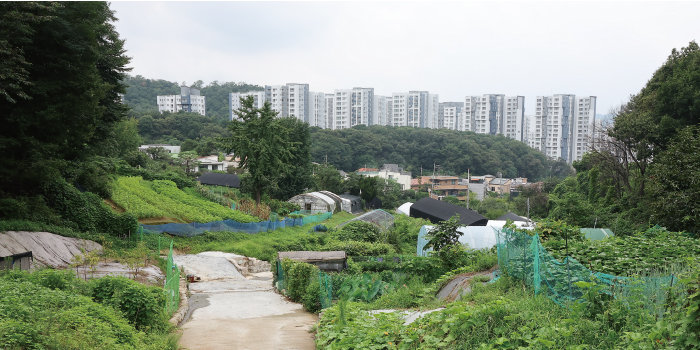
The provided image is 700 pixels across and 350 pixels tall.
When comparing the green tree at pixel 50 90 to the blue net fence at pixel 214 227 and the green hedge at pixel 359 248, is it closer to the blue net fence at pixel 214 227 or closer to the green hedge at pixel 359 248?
the blue net fence at pixel 214 227

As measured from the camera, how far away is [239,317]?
480 inches

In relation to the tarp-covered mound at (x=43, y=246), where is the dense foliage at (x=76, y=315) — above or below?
above

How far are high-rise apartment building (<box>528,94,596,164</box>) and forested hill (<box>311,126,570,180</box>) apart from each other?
33.0 m

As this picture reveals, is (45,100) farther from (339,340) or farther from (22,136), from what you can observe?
(339,340)

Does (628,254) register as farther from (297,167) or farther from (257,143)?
(297,167)

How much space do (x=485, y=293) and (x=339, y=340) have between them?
2.55 metres

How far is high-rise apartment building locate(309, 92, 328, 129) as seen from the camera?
140m

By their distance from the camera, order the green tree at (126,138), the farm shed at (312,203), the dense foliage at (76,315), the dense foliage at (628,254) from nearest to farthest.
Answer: the dense foliage at (76,315)
the dense foliage at (628,254)
the green tree at (126,138)
the farm shed at (312,203)

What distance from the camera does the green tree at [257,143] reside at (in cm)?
3803

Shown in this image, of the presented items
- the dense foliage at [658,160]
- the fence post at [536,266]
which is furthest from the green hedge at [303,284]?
the dense foliage at [658,160]

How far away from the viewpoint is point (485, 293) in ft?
29.6

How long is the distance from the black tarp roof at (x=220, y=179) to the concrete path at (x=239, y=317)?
38.6 meters

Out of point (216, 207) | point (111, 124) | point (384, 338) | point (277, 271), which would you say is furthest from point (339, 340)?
point (216, 207)

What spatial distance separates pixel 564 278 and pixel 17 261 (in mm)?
13015
